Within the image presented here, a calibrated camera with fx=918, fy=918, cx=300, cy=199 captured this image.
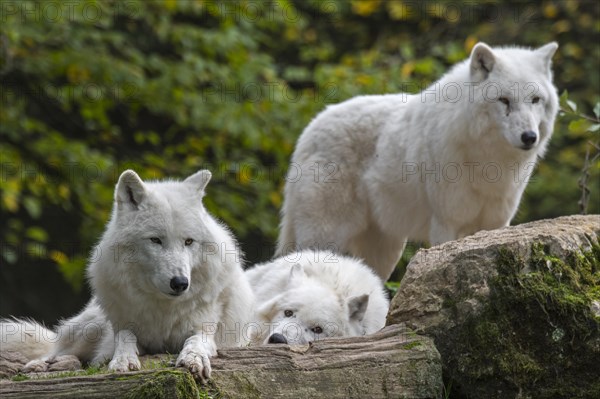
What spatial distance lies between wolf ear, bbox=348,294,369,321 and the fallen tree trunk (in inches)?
58.5

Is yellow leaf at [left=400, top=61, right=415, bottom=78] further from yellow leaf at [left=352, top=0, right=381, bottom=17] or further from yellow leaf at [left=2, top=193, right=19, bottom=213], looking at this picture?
yellow leaf at [left=2, top=193, right=19, bottom=213]

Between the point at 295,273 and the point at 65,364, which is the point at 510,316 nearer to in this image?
the point at 295,273

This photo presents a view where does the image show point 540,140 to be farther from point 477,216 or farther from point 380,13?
point 380,13

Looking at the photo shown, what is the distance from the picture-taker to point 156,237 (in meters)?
6.05

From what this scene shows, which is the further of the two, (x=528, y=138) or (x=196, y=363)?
(x=528, y=138)

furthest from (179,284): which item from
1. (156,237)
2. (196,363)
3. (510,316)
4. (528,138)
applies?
(528,138)

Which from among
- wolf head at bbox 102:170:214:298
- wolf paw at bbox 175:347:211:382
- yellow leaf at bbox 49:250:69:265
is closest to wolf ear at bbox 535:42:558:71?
wolf head at bbox 102:170:214:298

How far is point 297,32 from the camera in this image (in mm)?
16453

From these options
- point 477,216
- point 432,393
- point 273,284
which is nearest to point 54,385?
point 432,393

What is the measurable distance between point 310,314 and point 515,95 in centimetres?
271

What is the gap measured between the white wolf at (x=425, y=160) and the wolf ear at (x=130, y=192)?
3467 millimetres

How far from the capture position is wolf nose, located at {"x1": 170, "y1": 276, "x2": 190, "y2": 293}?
5852 mm

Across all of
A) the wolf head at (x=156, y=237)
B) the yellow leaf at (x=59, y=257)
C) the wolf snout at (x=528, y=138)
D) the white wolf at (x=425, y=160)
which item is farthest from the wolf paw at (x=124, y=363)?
the yellow leaf at (x=59, y=257)

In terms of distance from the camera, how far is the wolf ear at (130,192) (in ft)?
20.1
